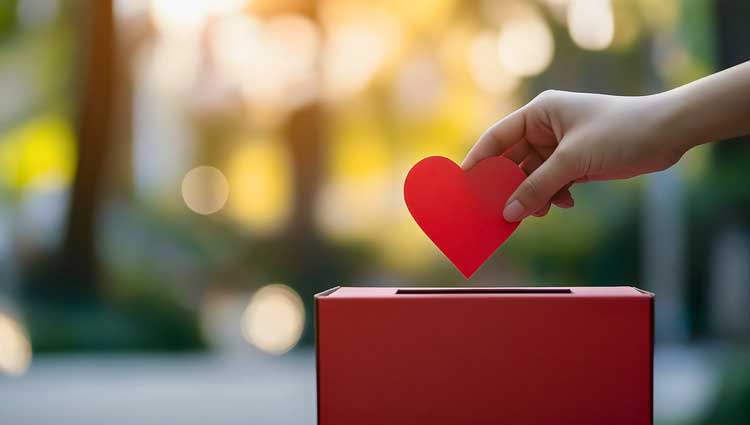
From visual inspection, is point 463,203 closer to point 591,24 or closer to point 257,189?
point 257,189

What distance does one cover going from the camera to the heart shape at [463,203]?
87 centimetres

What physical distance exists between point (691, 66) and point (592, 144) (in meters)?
2.75

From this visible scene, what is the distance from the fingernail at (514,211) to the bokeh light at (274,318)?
2.60 metres

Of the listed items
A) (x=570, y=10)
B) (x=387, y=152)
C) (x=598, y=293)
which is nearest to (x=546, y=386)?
(x=598, y=293)

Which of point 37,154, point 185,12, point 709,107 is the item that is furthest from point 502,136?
point 37,154

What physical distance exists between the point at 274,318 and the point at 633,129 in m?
2.73

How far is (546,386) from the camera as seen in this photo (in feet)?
2.51

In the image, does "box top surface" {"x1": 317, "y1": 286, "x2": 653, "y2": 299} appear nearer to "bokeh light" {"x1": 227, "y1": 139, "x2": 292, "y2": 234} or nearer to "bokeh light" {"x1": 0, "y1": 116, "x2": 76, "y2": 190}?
"bokeh light" {"x1": 227, "y1": 139, "x2": 292, "y2": 234}

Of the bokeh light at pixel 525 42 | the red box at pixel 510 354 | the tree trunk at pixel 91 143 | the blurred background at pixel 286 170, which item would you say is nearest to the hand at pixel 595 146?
the red box at pixel 510 354

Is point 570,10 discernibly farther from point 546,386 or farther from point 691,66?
point 546,386

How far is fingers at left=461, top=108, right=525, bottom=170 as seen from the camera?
3.21 ft

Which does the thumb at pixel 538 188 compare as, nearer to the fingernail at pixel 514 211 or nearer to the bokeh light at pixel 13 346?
the fingernail at pixel 514 211

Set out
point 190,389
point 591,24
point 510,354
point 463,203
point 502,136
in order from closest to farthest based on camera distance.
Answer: point 510,354, point 463,203, point 502,136, point 190,389, point 591,24

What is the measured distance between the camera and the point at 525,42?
3.35m
